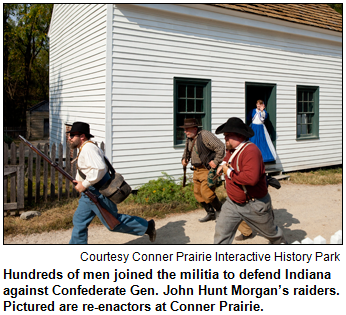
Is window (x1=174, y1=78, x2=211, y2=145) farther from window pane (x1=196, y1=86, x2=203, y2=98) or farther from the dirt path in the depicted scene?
the dirt path

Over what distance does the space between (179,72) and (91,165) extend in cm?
525

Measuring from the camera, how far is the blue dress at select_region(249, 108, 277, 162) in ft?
33.2

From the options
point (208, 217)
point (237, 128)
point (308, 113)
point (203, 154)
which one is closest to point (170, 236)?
point (208, 217)

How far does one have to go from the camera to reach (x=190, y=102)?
931 cm

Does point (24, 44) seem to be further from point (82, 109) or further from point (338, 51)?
point (338, 51)

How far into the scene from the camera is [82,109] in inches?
388

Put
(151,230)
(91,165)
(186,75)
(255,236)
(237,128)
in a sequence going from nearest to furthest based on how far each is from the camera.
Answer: (237,128), (91,165), (151,230), (255,236), (186,75)

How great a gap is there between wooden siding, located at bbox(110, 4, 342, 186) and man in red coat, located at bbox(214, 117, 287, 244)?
424cm

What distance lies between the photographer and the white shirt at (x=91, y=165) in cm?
434

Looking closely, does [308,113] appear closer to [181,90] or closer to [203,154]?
[181,90]

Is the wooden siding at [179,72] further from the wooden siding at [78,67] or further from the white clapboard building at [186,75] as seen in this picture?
the wooden siding at [78,67]

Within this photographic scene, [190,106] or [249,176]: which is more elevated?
[190,106]

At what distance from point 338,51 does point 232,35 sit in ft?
16.7

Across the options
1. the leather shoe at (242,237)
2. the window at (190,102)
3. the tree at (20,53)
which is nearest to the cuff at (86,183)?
the leather shoe at (242,237)
